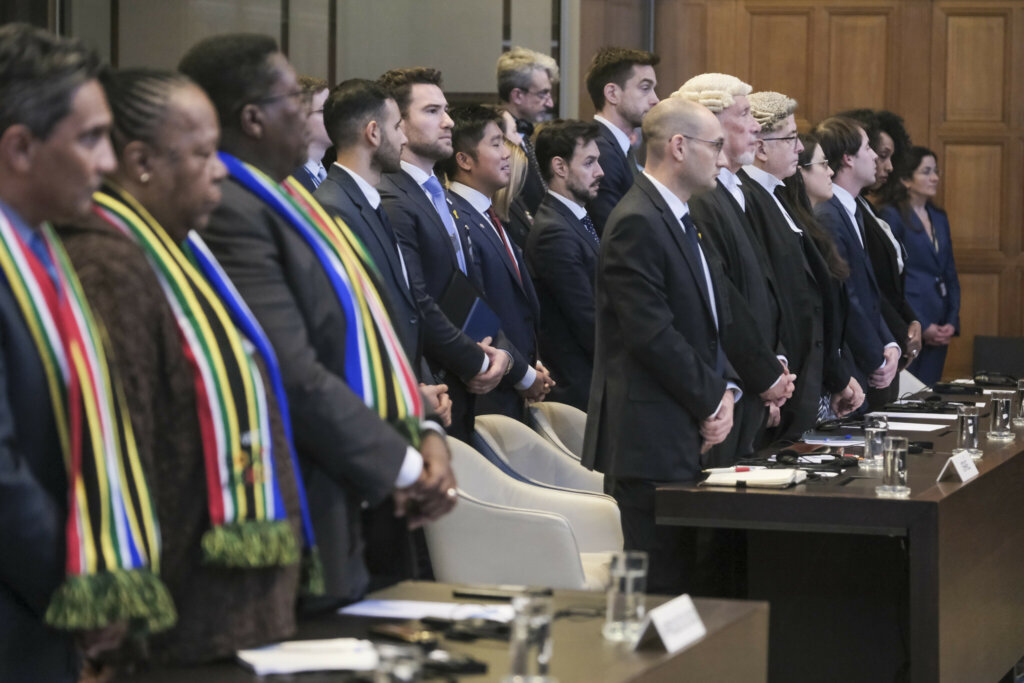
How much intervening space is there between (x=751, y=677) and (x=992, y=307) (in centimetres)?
738

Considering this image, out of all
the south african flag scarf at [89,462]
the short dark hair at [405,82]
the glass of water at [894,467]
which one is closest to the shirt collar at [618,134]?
Answer: the short dark hair at [405,82]

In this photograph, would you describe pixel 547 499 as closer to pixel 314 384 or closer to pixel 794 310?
pixel 794 310

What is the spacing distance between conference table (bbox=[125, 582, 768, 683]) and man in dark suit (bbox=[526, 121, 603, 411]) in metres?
2.78

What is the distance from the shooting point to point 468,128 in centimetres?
490

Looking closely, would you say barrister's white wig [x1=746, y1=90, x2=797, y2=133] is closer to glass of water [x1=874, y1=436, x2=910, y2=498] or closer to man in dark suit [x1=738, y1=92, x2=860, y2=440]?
man in dark suit [x1=738, y1=92, x2=860, y2=440]

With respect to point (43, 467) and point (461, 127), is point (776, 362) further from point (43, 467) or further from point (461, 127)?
point (43, 467)

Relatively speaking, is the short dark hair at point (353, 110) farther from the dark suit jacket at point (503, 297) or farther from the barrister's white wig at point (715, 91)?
the barrister's white wig at point (715, 91)

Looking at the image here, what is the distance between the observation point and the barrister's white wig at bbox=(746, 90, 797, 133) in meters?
5.19

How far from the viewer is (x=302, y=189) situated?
2.40 metres

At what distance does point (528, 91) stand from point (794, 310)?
1.62m

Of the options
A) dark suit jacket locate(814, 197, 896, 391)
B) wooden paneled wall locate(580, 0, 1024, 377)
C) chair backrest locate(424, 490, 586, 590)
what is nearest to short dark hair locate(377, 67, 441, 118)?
chair backrest locate(424, 490, 586, 590)

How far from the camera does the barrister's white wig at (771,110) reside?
204 inches

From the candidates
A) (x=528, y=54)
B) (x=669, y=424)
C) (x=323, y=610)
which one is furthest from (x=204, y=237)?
(x=528, y=54)

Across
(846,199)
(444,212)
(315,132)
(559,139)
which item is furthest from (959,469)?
(846,199)
